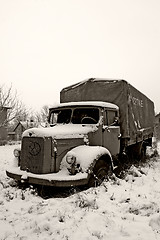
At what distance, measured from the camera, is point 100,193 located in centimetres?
440

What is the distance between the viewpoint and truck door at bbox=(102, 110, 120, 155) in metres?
5.84

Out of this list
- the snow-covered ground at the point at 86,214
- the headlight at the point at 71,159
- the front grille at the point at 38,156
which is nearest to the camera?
the snow-covered ground at the point at 86,214

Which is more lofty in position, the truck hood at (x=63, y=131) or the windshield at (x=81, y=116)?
the windshield at (x=81, y=116)

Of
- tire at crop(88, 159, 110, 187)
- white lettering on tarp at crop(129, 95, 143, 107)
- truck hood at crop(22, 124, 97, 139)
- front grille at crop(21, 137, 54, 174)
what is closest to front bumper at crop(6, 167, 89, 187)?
front grille at crop(21, 137, 54, 174)

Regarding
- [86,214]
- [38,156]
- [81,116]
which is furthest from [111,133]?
[86,214]

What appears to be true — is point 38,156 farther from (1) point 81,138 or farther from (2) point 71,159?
(1) point 81,138

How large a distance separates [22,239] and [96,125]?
10.7ft

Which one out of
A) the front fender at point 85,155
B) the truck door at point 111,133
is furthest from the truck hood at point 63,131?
the truck door at point 111,133

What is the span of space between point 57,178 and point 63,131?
3.80 feet

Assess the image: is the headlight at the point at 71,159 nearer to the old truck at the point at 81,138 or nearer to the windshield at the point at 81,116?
the old truck at the point at 81,138

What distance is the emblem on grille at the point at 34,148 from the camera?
4535 mm

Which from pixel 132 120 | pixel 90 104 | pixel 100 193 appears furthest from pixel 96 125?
pixel 132 120

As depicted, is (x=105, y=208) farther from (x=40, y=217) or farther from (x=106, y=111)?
(x=106, y=111)

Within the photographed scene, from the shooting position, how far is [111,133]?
6.07 meters
